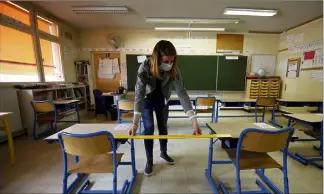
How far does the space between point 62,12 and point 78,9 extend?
628mm

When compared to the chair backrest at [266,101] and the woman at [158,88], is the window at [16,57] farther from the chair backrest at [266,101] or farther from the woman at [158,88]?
the chair backrest at [266,101]

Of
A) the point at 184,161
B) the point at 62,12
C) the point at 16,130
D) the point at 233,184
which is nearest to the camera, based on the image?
the point at 233,184

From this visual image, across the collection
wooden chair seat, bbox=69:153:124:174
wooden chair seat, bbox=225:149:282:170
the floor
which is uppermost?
wooden chair seat, bbox=225:149:282:170

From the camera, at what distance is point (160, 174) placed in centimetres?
177

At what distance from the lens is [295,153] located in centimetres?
223

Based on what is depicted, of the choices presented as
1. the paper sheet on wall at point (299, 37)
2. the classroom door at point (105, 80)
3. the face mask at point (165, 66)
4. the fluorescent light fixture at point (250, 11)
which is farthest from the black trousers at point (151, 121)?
the paper sheet on wall at point (299, 37)

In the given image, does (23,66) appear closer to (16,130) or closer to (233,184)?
(16,130)

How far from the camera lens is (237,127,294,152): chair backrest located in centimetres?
106

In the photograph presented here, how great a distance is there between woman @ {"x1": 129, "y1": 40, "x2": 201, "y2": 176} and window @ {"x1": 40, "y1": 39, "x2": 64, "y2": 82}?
3.58 meters

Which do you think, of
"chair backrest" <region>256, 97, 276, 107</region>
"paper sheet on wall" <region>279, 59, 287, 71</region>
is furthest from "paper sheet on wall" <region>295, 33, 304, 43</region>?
"chair backrest" <region>256, 97, 276, 107</region>

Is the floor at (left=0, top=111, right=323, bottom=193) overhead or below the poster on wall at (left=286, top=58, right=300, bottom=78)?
below

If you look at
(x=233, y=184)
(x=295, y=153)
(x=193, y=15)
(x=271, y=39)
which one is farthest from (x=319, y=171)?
(x=271, y=39)

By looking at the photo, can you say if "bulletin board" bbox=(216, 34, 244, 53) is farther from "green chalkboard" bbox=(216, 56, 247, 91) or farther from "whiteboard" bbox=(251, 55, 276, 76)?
"whiteboard" bbox=(251, 55, 276, 76)

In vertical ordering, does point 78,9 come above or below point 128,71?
above
